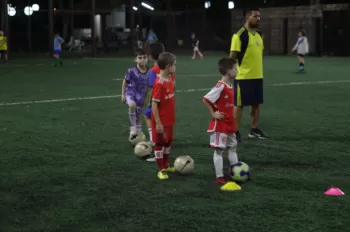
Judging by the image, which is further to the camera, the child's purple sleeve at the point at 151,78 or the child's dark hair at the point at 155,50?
the child's purple sleeve at the point at 151,78

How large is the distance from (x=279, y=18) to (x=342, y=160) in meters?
36.4

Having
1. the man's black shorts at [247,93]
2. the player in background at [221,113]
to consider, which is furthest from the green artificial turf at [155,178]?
the man's black shorts at [247,93]

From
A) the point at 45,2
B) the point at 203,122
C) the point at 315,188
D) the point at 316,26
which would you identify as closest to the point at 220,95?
the point at 315,188

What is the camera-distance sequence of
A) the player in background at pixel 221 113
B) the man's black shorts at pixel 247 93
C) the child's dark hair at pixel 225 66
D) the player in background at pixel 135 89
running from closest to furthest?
the player in background at pixel 221 113
the child's dark hair at pixel 225 66
the player in background at pixel 135 89
the man's black shorts at pixel 247 93

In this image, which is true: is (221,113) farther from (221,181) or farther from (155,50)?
(155,50)

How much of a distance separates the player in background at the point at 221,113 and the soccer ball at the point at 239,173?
125 millimetres

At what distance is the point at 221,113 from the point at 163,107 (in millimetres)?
775

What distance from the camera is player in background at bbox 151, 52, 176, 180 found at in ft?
21.9

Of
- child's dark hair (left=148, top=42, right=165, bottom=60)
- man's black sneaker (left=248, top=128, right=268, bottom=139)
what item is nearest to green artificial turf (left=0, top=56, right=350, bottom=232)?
man's black sneaker (left=248, top=128, right=268, bottom=139)

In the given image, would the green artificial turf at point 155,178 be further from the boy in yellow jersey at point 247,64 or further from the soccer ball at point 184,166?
the boy in yellow jersey at point 247,64

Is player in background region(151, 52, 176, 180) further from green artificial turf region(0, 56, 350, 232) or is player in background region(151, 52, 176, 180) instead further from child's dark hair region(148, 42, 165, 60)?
child's dark hair region(148, 42, 165, 60)

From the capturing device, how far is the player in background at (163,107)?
263 inches

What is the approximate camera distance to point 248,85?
9.37 m

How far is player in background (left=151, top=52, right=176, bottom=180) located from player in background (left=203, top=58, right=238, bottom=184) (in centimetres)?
58
